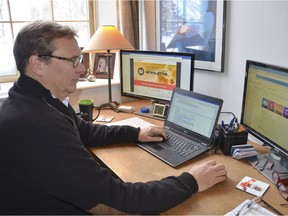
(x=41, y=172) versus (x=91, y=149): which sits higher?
(x=41, y=172)

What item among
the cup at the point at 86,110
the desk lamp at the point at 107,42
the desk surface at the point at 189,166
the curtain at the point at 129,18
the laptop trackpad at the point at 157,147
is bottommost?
the desk surface at the point at 189,166

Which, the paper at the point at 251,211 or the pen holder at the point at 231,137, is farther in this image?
the pen holder at the point at 231,137

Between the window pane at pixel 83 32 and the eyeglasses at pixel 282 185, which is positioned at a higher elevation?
the window pane at pixel 83 32

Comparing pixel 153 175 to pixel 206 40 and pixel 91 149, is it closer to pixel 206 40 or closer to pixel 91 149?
pixel 91 149

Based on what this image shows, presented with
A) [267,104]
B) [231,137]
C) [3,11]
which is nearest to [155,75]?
[231,137]

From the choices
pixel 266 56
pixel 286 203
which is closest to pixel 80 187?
pixel 286 203

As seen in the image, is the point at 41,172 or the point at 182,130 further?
the point at 182,130

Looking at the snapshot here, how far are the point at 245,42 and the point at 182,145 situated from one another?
2.23ft

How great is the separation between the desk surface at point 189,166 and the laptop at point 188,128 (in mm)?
39

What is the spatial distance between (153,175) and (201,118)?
1.36ft

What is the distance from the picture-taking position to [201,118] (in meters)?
1.44

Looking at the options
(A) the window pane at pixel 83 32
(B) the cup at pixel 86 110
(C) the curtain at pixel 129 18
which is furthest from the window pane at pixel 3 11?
(B) the cup at pixel 86 110

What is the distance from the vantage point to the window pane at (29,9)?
2.17 metres

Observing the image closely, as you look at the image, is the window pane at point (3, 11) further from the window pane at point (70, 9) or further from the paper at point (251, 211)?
the paper at point (251, 211)
